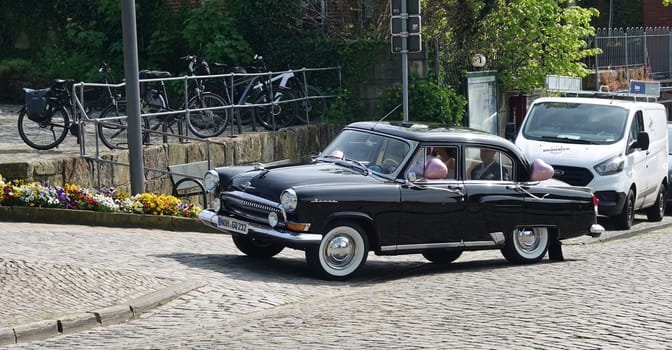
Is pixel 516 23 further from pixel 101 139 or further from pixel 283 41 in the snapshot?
pixel 101 139

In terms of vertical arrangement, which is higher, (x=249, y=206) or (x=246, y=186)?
(x=246, y=186)

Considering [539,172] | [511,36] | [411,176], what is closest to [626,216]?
[539,172]

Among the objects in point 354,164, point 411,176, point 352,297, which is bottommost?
point 352,297

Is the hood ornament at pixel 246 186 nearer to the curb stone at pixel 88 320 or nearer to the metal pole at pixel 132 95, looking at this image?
the curb stone at pixel 88 320

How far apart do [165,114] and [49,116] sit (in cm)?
194

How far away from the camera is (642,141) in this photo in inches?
785

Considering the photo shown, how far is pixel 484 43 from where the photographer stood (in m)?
27.4

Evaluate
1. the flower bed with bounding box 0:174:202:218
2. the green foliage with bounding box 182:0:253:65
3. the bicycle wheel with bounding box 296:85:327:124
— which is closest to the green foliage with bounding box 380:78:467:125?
the bicycle wheel with bounding box 296:85:327:124

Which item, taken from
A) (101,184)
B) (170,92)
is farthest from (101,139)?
(170,92)

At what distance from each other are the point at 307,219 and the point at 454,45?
592 inches

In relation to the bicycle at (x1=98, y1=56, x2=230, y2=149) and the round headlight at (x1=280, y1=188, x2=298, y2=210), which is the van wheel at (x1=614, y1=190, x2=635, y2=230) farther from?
the round headlight at (x1=280, y1=188, x2=298, y2=210)

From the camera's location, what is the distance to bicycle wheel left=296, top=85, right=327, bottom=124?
2300 cm

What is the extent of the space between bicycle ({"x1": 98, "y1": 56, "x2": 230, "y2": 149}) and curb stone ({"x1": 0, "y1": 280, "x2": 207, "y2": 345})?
738 cm

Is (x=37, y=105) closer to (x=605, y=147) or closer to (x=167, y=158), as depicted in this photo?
(x=167, y=158)
